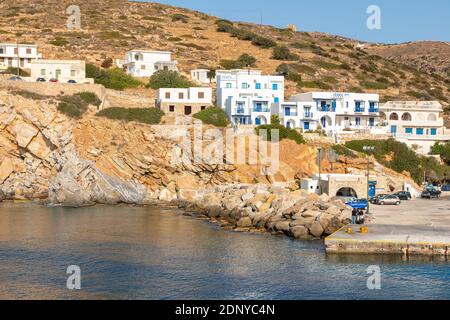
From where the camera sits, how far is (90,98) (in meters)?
65.6

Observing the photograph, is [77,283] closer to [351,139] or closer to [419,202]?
[419,202]

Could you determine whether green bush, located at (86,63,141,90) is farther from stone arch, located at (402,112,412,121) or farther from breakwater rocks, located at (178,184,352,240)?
stone arch, located at (402,112,412,121)

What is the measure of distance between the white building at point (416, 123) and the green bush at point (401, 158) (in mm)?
3816

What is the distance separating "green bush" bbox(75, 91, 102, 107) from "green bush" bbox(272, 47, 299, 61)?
42.4 meters

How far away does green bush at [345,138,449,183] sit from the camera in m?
62.2

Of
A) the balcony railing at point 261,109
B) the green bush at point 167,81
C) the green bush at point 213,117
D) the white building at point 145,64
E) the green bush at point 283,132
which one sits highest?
the white building at point 145,64

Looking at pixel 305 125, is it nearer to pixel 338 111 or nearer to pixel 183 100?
pixel 338 111

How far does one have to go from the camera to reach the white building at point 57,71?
236 feet

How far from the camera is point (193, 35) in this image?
108938 mm

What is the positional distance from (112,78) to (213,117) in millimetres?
17761

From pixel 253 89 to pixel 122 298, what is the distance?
150ft

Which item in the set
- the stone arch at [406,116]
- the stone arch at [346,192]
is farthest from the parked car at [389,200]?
the stone arch at [406,116]

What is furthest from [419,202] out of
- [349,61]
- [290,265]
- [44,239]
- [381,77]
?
[349,61]

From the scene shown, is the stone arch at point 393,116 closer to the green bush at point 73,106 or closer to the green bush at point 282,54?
the green bush at point 282,54
